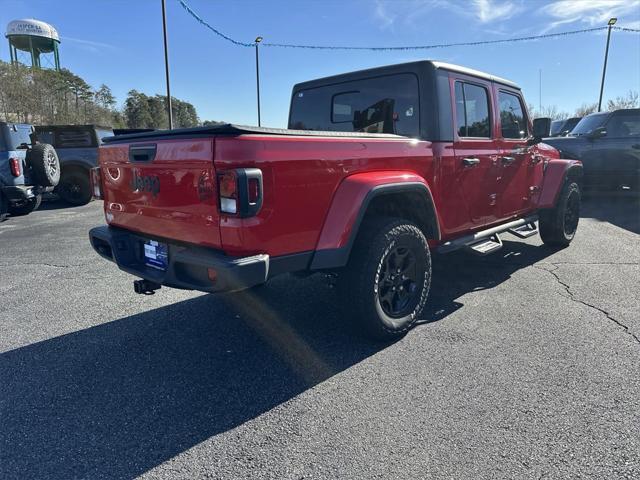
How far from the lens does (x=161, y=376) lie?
2.90 meters

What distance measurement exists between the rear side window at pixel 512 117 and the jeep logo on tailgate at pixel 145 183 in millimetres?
3586

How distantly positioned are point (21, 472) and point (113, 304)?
7.57 feet

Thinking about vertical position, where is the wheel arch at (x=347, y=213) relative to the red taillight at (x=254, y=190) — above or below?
below

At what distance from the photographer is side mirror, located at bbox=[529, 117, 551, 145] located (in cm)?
505

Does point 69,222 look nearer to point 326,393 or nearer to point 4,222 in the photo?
point 4,222

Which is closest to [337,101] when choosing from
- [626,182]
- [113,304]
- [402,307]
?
[402,307]

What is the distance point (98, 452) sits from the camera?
217 centimetres

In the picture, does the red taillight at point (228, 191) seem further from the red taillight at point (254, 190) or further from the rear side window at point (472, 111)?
the rear side window at point (472, 111)

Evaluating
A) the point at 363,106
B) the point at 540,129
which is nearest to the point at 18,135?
the point at 363,106

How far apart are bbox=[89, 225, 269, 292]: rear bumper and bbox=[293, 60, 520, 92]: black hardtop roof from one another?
226 centimetres

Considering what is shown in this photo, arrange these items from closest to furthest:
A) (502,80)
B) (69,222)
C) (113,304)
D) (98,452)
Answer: (98,452) → (113,304) → (502,80) → (69,222)

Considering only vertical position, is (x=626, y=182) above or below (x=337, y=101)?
below

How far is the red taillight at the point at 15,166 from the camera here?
8352 millimetres

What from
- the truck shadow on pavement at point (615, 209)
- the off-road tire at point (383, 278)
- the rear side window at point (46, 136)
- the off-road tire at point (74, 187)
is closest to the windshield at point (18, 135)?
the rear side window at point (46, 136)
